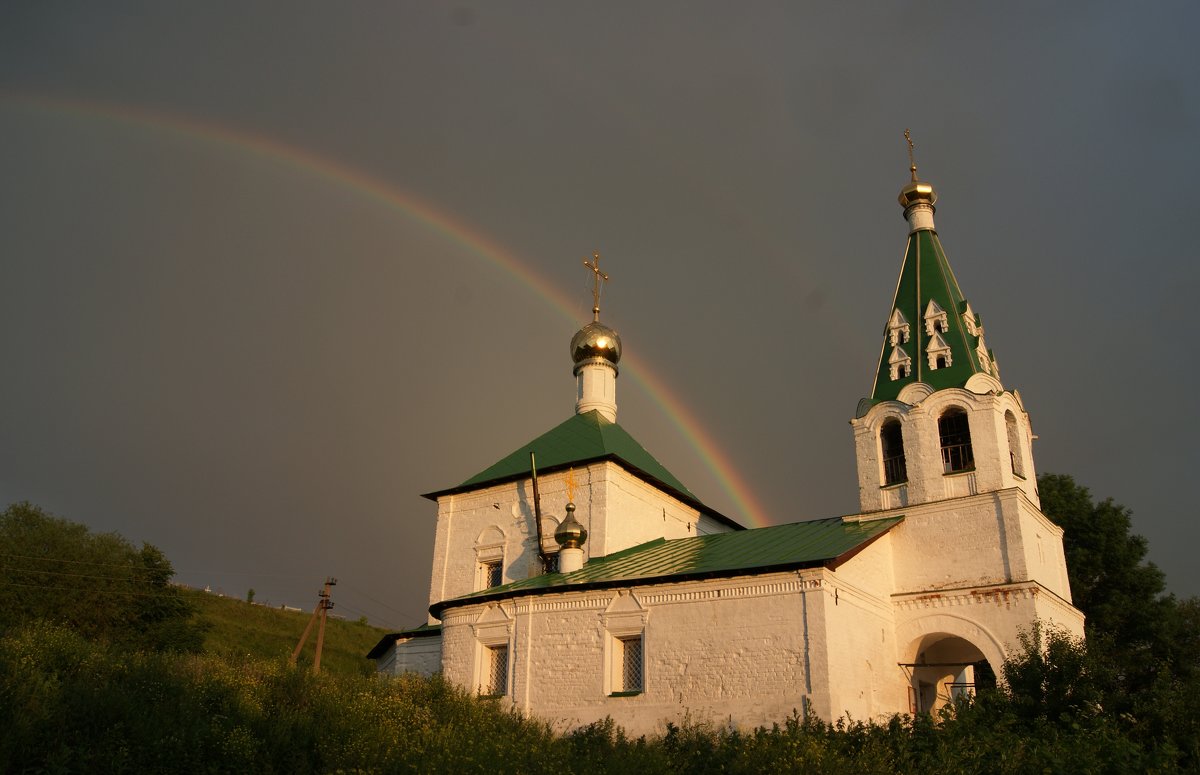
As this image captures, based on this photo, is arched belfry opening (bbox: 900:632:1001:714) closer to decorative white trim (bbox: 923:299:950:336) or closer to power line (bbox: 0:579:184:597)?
decorative white trim (bbox: 923:299:950:336)

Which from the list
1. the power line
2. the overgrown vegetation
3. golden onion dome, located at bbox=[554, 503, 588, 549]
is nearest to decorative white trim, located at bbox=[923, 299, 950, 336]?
the overgrown vegetation

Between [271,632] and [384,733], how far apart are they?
35.9 metres

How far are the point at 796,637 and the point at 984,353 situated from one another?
8586mm

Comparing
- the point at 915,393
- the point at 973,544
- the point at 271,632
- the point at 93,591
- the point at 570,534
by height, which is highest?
the point at 915,393

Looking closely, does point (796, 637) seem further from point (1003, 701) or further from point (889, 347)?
point (889, 347)

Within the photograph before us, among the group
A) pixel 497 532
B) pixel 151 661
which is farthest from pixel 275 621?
pixel 151 661

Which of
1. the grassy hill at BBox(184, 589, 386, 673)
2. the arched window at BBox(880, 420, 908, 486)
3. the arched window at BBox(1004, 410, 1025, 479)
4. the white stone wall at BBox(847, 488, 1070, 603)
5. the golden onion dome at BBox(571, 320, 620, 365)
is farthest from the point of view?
Answer: the grassy hill at BBox(184, 589, 386, 673)

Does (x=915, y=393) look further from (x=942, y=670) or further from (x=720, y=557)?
(x=942, y=670)

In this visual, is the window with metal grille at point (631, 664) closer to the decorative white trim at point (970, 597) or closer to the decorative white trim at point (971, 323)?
the decorative white trim at point (970, 597)

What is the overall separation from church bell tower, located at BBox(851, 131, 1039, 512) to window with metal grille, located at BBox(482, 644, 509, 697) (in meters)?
8.29

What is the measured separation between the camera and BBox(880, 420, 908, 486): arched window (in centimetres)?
2017

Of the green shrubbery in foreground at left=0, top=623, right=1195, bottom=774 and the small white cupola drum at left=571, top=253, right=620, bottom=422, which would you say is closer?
the green shrubbery in foreground at left=0, top=623, right=1195, bottom=774

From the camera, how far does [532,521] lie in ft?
79.3

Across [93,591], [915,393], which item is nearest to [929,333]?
[915,393]
